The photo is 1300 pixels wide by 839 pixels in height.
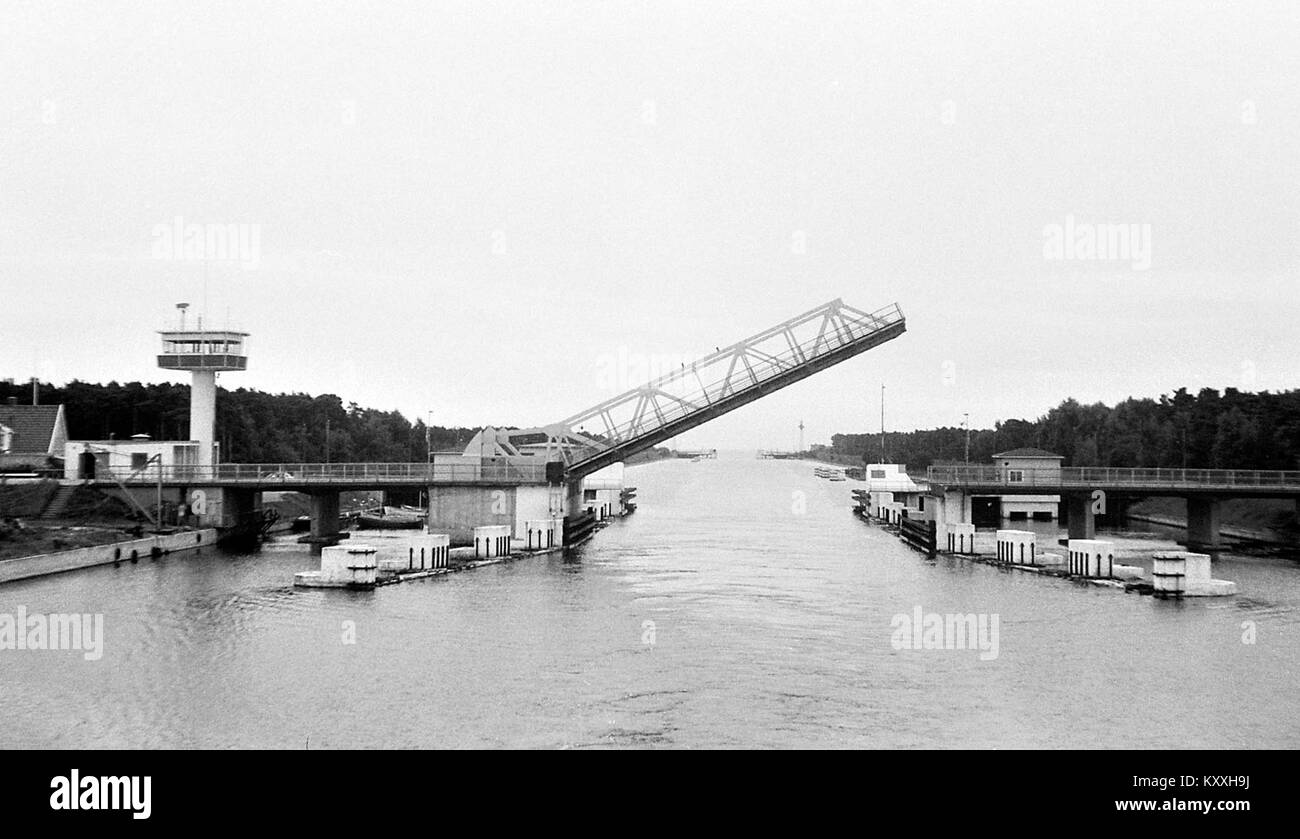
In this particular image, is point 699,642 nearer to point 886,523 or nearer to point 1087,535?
point 1087,535

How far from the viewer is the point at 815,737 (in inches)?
521

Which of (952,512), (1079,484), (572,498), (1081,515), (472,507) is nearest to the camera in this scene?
(472,507)

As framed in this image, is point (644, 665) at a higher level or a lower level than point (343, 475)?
lower

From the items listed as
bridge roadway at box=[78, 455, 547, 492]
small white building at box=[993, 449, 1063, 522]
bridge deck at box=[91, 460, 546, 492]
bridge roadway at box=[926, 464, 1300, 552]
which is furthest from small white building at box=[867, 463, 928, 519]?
bridge deck at box=[91, 460, 546, 492]

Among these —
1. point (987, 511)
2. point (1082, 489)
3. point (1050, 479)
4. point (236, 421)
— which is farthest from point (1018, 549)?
point (236, 421)

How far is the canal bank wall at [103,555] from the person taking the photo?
1020 inches

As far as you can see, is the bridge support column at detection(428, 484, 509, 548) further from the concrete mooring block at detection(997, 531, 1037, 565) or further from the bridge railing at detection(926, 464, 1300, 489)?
the concrete mooring block at detection(997, 531, 1037, 565)

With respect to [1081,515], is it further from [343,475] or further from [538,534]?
[343,475]

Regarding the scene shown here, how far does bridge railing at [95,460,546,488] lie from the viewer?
35594 millimetres

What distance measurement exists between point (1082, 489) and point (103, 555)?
27.9m

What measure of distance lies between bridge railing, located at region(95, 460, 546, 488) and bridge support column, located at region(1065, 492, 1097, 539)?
16757 mm

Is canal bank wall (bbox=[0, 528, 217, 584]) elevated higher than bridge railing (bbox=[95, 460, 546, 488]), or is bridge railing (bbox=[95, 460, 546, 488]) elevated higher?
bridge railing (bbox=[95, 460, 546, 488])

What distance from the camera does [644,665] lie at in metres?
17.3
